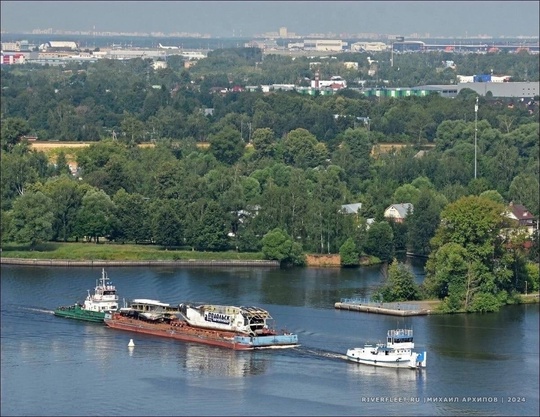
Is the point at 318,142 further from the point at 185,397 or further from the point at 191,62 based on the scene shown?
the point at 191,62

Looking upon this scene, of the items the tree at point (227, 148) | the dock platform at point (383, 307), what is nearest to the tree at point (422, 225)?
the dock platform at point (383, 307)

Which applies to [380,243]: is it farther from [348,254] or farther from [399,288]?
[399,288]

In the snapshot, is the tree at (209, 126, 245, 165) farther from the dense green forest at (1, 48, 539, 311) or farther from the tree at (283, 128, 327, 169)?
the tree at (283, 128, 327, 169)

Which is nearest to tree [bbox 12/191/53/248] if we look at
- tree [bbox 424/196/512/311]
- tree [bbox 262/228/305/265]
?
tree [bbox 262/228/305/265]

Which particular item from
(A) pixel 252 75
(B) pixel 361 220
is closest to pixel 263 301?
(B) pixel 361 220

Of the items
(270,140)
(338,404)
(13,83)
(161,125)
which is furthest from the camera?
(13,83)

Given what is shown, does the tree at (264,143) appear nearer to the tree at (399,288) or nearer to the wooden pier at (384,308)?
the tree at (399,288)

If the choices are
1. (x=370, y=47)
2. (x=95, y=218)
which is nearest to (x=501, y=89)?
(x=95, y=218)
